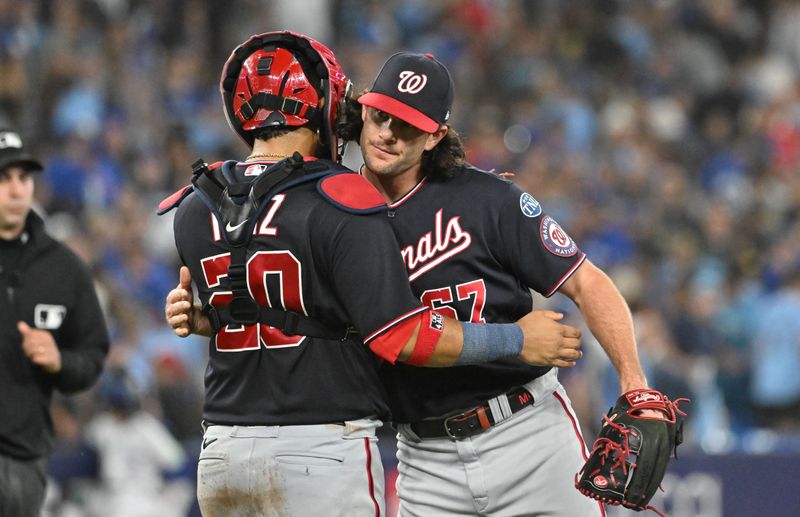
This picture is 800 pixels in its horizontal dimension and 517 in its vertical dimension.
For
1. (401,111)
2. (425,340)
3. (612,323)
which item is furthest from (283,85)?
(612,323)

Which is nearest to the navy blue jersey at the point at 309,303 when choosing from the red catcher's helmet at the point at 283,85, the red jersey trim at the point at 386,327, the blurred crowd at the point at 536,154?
the red jersey trim at the point at 386,327

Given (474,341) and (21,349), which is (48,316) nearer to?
(21,349)

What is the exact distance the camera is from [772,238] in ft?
41.0

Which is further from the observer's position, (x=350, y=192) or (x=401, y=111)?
(x=401, y=111)

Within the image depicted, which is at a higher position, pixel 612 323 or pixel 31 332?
pixel 612 323

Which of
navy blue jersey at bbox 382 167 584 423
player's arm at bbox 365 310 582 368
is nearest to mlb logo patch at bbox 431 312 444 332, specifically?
player's arm at bbox 365 310 582 368

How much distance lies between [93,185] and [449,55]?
5371mm

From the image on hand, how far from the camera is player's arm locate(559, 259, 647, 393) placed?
14.4 ft

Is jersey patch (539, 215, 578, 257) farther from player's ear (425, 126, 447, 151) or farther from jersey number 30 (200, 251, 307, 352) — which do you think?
jersey number 30 (200, 251, 307, 352)

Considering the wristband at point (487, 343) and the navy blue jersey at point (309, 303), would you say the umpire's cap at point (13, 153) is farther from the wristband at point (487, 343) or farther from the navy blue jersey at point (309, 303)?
the wristband at point (487, 343)

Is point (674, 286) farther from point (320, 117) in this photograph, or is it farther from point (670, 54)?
point (320, 117)

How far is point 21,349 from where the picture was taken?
18.6 ft

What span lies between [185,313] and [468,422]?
3.56ft

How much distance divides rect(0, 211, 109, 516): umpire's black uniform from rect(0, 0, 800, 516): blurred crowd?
8.56ft
